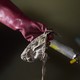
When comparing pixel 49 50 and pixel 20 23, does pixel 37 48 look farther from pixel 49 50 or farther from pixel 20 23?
pixel 49 50

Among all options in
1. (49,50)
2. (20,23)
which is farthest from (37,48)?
(49,50)

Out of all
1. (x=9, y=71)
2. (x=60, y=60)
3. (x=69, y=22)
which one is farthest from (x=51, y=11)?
(x=9, y=71)

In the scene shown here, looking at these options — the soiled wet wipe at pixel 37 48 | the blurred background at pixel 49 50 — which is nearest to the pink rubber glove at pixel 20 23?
the soiled wet wipe at pixel 37 48

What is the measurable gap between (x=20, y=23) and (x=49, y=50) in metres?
0.28

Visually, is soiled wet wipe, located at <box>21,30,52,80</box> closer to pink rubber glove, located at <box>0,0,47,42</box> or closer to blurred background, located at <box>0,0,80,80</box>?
pink rubber glove, located at <box>0,0,47,42</box>

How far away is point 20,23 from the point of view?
2.01 feet

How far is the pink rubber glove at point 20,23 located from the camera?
23.8 inches

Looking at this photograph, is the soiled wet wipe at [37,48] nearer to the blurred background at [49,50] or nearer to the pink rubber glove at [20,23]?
the pink rubber glove at [20,23]

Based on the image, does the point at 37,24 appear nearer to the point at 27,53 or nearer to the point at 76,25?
the point at 27,53

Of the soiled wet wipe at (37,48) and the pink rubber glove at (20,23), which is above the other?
the pink rubber glove at (20,23)

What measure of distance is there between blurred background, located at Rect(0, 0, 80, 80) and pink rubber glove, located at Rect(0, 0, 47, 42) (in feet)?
0.54

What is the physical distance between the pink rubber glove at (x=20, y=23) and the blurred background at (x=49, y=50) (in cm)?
16

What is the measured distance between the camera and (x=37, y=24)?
61 centimetres

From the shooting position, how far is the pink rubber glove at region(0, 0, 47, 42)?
604 millimetres
